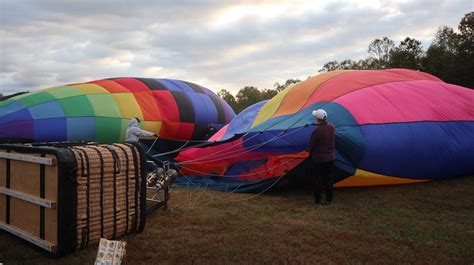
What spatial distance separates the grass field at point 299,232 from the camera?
3.40m

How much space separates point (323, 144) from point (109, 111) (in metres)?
4.86

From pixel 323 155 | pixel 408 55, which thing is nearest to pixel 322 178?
pixel 323 155

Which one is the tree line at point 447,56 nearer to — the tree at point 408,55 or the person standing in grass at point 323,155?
the tree at point 408,55

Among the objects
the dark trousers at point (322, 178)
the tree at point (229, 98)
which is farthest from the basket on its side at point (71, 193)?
the tree at point (229, 98)

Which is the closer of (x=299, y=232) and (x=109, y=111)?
(x=299, y=232)

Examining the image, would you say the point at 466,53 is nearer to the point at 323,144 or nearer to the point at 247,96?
the point at 323,144

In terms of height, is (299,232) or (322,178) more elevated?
(322,178)

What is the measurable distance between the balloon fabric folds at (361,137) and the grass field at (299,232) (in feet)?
1.40

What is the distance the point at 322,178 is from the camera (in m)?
5.49

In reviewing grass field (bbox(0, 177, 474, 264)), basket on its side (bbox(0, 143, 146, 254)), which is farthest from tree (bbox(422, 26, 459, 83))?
basket on its side (bbox(0, 143, 146, 254))

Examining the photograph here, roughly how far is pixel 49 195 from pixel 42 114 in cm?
501

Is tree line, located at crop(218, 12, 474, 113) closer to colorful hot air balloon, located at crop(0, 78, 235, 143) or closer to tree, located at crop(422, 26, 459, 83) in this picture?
tree, located at crop(422, 26, 459, 83)

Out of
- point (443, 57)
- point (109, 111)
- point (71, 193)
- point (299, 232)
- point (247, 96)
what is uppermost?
point (443, 57)

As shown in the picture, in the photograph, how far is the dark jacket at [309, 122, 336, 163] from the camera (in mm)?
5336
